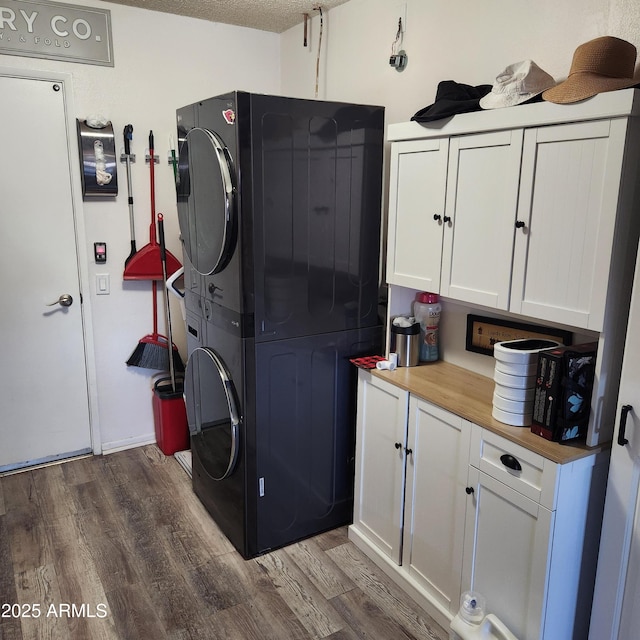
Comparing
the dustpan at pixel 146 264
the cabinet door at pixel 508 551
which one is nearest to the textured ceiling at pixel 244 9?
the dustpan at pixel 146 264

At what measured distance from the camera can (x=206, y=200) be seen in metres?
2.28

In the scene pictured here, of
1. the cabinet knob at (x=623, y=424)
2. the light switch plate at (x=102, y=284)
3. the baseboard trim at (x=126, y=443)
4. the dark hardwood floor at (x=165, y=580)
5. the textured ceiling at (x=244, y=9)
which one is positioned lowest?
the dark hardwood floor at (x=165, y=580)

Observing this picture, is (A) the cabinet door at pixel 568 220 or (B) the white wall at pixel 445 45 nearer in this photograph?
(A) the cabinet door at pixel 568 220

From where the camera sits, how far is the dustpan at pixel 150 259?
10.4 ft

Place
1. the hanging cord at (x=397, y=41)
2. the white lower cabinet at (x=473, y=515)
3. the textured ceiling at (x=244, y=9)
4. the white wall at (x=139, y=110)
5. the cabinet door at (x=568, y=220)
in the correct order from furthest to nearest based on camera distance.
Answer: the white wall at (x=139, y=110) → the textured ceiling at (x=244, y=9) → the hanging cord at (x=397, y=41) → the white lower cabinet at (x=473, y=515) → the cabinet door at (x=568, y=220)

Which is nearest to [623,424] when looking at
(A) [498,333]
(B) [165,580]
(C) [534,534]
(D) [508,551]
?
(C) [534,534]

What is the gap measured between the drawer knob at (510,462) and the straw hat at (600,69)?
1041mm

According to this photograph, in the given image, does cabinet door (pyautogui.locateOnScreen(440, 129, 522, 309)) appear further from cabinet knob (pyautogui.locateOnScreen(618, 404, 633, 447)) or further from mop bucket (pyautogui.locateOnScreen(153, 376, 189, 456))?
mop bucket (pyautogui.locateOnScreen(153, 376, 189, 456))

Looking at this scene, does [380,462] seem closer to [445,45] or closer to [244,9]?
[445,45]

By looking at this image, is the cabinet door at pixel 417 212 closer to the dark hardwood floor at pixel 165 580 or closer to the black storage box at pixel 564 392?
the black storage box at pixel 564 392

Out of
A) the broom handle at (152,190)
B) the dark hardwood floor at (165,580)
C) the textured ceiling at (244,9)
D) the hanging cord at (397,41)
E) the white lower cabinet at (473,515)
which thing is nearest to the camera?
the white lower cabinet at (473,515)

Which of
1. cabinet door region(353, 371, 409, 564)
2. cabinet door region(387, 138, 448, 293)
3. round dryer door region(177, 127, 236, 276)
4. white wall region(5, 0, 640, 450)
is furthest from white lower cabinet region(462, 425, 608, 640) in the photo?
white wall region(5, 0, 640, 450)

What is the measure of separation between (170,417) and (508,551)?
2.16 meters

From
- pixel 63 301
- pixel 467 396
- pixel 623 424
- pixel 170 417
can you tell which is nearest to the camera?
pixel 623 424
